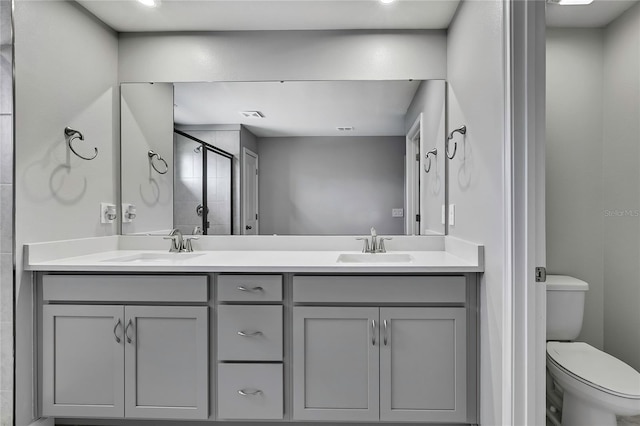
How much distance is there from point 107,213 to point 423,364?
197cm

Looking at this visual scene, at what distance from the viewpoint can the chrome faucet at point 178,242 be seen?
2.32 meters

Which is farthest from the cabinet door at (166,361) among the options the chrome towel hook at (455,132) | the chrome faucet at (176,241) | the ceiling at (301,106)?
the chrome towel hook at (455,132)

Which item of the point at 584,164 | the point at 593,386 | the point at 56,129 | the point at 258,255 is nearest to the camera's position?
the point at 593,386

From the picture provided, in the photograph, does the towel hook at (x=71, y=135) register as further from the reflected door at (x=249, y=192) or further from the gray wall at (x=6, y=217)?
the reflected door at (x=249, y=192)

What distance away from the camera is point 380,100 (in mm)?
2307

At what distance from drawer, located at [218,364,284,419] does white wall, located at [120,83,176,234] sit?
1.08m

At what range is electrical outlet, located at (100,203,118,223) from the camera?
2.23 m

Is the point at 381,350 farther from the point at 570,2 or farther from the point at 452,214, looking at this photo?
the point at 570,2

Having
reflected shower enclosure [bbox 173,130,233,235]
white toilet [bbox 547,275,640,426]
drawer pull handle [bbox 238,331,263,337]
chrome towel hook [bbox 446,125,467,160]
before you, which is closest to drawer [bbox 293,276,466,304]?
drawer pull handle [bbox 238,331,263,337]

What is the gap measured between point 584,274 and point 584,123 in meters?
0.91

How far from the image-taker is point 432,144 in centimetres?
225

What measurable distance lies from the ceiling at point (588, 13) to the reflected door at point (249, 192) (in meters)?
1.89

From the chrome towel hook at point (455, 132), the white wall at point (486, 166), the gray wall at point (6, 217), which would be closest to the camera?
the white wall at point (486, 166)

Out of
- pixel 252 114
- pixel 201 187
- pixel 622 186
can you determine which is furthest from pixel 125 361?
pixel 622 186
